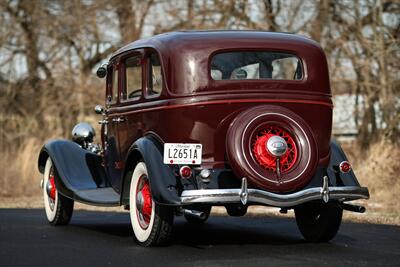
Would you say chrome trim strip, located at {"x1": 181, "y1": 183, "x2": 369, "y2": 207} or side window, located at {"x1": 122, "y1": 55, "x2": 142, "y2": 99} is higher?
side window, located at {"x1": 122, "y1": 55, "x2": 142, "y2": 99}

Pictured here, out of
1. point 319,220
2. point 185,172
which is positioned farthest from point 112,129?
point 319,220

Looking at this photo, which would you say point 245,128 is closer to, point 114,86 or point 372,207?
point 114,86

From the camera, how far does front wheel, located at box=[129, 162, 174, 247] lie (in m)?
7.74

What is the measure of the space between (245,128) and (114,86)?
2.77 m

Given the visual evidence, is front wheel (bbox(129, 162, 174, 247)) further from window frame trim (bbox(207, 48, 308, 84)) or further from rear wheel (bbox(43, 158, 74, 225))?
rear wheel (bbox(43, 158, 74, 225))

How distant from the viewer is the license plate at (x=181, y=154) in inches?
302

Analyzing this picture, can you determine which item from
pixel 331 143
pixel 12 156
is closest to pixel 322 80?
pixel 331 143

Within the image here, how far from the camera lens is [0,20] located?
25469mm

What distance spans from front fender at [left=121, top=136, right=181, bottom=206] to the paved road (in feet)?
1.63

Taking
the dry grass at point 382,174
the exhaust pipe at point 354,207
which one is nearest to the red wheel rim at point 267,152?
the exhaust pipe at point 354,207

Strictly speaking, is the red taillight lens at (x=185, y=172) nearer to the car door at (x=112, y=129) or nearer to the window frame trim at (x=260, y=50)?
the window frame trim at (x=260, y=50)

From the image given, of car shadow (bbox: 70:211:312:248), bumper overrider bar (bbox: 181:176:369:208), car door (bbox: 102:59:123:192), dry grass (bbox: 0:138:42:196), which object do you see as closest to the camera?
bumper overrider bar (bbox: 181:176:369:208)

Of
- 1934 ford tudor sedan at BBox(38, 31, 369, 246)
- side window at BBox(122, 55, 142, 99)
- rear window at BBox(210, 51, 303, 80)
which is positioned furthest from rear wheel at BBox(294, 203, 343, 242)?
side window at BBox(122, 55, 142, 99)

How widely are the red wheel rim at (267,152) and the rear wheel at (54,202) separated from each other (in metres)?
3.41
